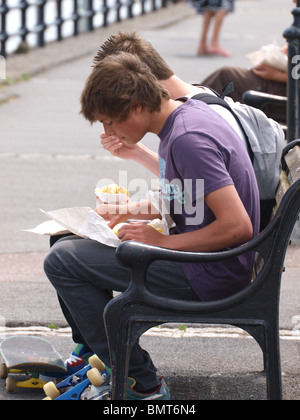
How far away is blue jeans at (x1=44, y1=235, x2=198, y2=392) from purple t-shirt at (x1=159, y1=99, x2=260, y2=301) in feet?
0.28

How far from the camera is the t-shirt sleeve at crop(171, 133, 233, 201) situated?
2.84m

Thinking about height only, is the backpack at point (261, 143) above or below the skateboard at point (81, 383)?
above

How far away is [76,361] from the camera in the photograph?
3580mm

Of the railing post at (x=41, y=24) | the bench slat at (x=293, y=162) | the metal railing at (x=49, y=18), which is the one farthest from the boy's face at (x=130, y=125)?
the railing post at (x=41, y=24)

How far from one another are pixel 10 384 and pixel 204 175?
1254mm

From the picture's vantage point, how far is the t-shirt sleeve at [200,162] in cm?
284

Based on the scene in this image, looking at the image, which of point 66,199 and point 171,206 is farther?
point 66,199

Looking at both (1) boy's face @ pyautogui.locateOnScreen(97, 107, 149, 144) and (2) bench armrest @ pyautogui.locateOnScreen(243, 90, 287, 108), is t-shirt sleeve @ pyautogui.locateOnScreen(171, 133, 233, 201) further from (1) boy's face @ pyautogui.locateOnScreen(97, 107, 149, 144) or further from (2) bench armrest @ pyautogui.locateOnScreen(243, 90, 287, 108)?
(2) bench armrest @ pyautogui.locateOnScreen(243, 90, 287, 108)

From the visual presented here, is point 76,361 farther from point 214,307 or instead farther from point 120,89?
point 120,89

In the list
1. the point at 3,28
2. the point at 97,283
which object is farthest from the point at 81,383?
the point at 3,28

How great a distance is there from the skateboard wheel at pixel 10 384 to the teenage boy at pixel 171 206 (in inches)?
19.2

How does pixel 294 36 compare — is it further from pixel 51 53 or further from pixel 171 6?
pixel 171 6

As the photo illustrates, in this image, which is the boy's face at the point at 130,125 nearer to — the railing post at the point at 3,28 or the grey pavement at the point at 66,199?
the grey pavement at the point at 66,199

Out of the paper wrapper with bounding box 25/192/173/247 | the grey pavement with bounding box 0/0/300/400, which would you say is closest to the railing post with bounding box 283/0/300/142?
the grey pavement with bounding box 0/0/300/400
